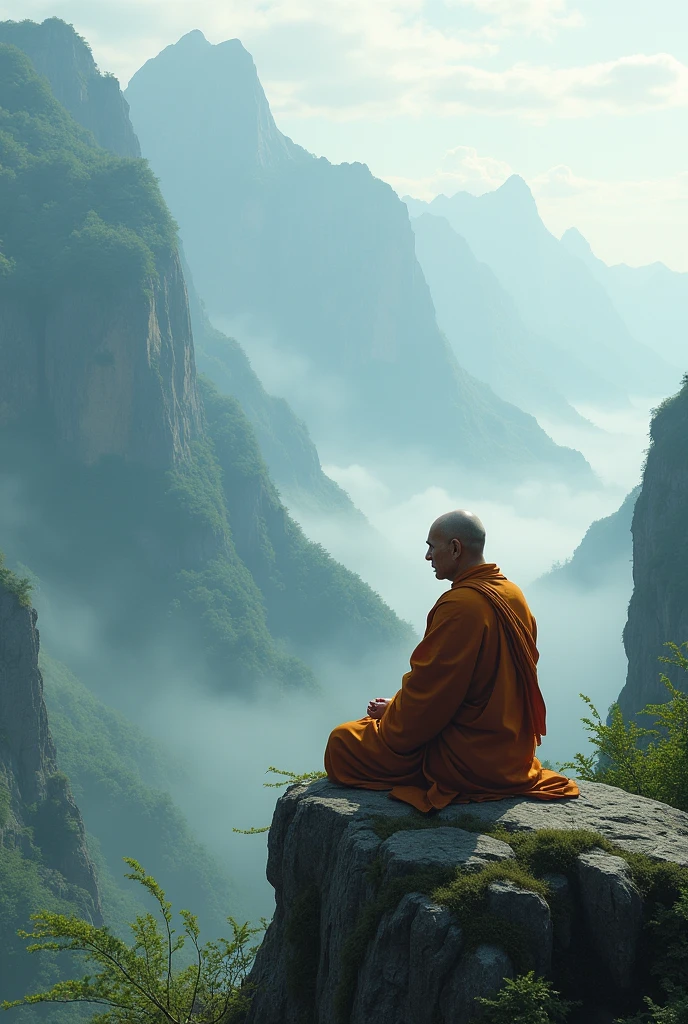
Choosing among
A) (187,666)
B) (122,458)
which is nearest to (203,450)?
(122,458)

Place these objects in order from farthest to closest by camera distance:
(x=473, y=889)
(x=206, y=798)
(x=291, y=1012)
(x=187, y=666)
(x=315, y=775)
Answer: (x=187, y=666) → (x=206, y=798) → (x=315, y=775) → (x=291, y=1012) → (x=473, y=889)

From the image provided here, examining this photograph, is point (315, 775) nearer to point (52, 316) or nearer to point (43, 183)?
point (52, 316)

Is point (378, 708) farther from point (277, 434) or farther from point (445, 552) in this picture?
point (277, 434)

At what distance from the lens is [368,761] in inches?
273

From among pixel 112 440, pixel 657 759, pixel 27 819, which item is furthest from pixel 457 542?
pixel 112 440

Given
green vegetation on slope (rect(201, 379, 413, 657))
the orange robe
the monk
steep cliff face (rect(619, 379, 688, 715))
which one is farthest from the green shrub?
green vegetation on slope (rect(201, 379, 413, 657))

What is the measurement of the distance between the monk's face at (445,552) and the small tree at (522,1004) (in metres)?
2.66

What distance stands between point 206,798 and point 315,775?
70.3 meters

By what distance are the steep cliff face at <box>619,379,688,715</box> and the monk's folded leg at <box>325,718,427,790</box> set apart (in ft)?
129

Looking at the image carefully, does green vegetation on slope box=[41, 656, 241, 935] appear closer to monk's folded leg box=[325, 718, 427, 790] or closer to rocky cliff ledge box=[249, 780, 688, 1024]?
monk's folded leg box=[325, 718, 427, 790]

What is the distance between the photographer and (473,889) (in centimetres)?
528

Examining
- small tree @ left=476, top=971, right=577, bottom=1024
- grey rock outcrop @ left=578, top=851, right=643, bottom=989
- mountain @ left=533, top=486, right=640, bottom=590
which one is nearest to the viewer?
small tree @ left=476, top=971, right=577, bottom=1024

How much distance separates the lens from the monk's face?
6922 mm

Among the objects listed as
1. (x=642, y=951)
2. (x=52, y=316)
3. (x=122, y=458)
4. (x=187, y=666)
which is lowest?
(x=642, y=951)
